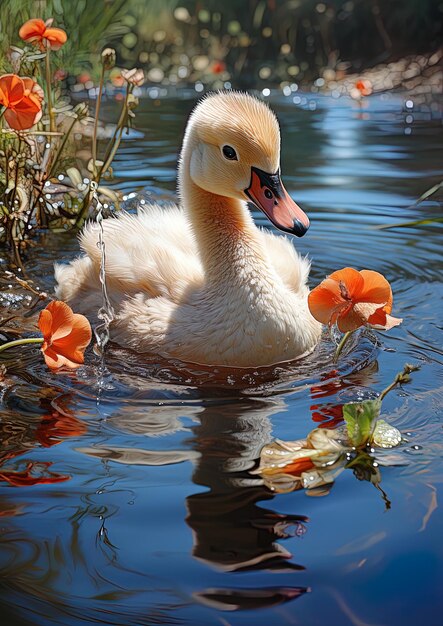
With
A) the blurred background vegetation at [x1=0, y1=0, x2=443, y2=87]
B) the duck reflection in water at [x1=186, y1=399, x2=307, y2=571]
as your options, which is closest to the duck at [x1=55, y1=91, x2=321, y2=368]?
the duck reflection in water at [x1=186, y1=399, x2=307, y2=571]

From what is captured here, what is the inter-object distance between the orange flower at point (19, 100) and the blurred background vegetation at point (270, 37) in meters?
9.59

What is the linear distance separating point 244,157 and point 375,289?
2.72ft

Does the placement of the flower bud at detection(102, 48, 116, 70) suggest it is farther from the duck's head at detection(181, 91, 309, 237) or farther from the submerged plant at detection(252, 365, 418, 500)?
the submerged plant at detection(252, 365, 418, 500)

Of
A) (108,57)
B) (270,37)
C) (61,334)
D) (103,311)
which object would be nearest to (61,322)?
(61,334)

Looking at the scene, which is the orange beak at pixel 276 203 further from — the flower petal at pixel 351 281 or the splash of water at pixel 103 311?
the splash of water at pixel 103 311

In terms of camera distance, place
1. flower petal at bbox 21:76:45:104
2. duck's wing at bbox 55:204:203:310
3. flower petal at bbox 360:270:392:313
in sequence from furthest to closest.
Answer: duck's wing at bbox 55:204:203:310 → flower petal at bbox 21:76:45:104 → flower petal at bbox 360:270:392:313

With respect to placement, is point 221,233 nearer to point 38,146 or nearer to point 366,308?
point 366,308

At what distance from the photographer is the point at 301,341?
4.11 meters

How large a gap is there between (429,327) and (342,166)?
386cm

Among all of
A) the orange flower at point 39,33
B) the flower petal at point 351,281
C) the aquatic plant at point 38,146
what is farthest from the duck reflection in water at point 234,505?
the orange flower at point 39,33

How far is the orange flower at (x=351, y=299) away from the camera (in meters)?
3.62

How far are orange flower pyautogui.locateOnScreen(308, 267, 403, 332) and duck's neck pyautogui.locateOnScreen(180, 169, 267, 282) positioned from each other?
56 centimetres

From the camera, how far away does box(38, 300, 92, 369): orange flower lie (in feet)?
11.4

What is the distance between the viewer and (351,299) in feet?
12.0
